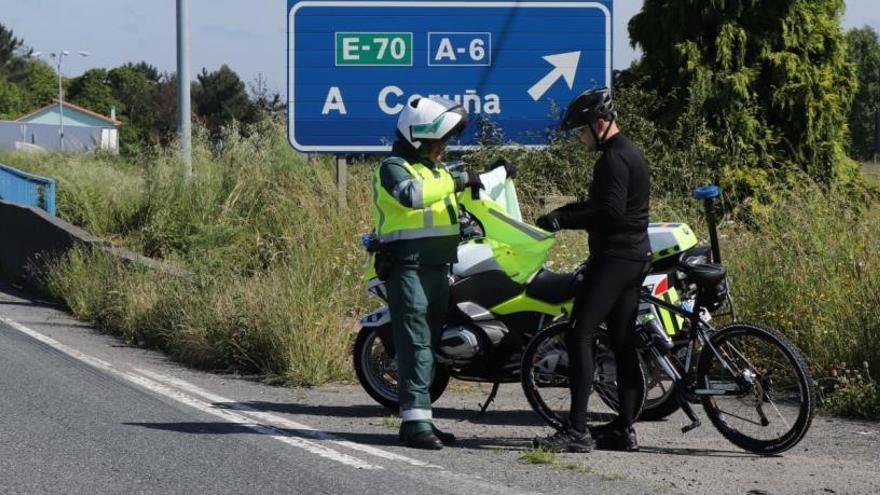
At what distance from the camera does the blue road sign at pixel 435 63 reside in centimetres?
1510

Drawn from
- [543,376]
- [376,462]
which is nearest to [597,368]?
[543,376]

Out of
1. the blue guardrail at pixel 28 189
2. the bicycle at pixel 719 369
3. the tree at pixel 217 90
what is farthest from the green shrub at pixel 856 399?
the tree at pixel 217 90

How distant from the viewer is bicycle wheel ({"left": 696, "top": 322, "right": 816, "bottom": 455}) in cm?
700

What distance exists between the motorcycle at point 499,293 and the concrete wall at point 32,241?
635cm

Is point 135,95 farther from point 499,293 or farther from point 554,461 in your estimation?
Answer: point 554,461

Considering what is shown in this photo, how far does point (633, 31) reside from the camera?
62.1ft

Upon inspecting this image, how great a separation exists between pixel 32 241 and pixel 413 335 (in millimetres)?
10975

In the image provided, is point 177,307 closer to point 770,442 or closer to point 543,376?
point 543,376

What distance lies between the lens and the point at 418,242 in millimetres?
7410

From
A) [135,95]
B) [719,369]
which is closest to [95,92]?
[135,95]

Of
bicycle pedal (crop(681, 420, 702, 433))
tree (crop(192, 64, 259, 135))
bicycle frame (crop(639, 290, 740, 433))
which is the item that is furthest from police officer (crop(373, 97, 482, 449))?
tree (crop(192, 64, 259, 135))

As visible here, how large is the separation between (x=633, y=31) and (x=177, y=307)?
9.47 m

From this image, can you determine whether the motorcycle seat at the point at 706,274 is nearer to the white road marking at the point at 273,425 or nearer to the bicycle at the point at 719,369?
the bicycle at the point at 719,369

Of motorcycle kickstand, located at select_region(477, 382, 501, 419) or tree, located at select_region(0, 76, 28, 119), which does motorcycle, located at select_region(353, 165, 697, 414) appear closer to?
motorcycle kickstand, located at select_region(477, 382, 501, 419)
